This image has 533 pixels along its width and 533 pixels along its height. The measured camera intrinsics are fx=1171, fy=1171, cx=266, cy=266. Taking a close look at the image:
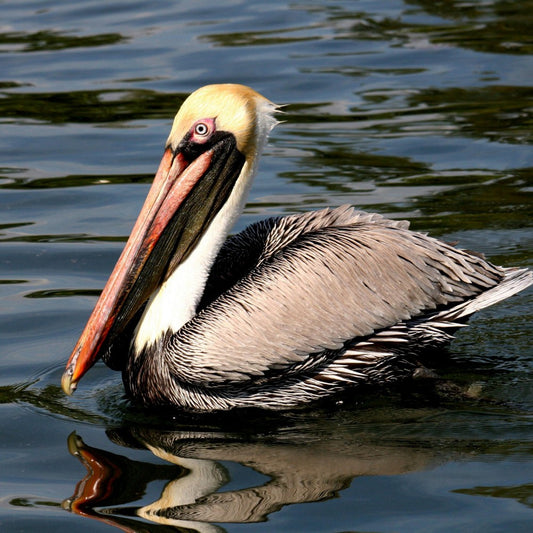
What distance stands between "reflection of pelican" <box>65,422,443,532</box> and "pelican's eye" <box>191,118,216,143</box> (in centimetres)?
136

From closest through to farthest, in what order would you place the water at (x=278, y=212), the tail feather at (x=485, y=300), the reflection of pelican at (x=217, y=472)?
1. the reflection of pelican at (x=217, y=472)
2. the water at (x=278, y=212)
3. the tail feather at (x=485, y=300)

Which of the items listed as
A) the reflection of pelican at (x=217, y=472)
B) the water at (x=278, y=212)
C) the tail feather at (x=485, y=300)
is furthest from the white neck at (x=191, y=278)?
the tail feather at (x=485, y=300)

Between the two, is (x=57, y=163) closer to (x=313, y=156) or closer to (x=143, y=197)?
(x=143, y=197)

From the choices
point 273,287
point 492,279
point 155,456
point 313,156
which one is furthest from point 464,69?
point 155,456

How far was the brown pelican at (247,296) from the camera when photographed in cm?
523

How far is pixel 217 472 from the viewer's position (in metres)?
4.68

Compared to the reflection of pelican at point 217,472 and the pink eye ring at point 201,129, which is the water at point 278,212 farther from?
the pink eye ring at point 201,129

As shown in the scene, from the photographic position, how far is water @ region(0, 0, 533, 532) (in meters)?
4.46

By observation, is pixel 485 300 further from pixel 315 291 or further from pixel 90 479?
pixel 90 479

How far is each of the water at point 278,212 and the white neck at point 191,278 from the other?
396mm

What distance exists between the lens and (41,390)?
5.58 meters

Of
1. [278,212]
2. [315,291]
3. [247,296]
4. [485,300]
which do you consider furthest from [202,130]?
[278,212]

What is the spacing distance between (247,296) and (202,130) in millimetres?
815

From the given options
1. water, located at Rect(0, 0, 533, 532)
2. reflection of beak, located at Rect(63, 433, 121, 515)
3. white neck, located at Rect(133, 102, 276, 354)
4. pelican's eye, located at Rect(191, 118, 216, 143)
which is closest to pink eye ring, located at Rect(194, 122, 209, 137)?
pelican's eye, located at Rect(191, 118, 216, 143)
